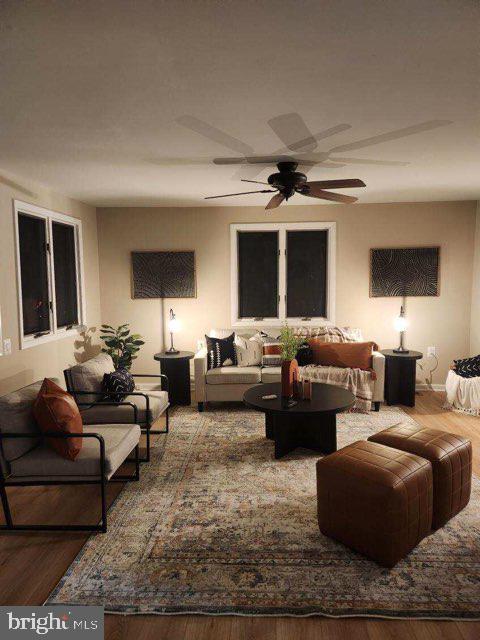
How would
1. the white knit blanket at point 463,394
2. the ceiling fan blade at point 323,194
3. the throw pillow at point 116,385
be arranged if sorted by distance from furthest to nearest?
1. the white knit blanket at point 463,394
2. the throw pillow at point 116,385
3. the ceiling fan blade at point 323,194

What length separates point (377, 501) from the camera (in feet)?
7.62

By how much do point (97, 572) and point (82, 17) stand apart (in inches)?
103

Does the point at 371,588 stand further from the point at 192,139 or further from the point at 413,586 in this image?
the point at 192,139

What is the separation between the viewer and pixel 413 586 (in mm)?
2203

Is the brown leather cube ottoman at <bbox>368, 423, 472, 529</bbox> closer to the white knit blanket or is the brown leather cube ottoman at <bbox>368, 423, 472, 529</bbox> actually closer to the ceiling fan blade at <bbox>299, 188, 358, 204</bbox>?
the ceiling fan blade at <bbox>299, 188, 358, 204</bbox>

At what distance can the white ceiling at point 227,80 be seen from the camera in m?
1.65

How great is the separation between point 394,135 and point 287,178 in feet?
3.00

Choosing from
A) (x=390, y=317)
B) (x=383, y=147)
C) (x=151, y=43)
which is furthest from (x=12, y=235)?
(x=390, y=317)

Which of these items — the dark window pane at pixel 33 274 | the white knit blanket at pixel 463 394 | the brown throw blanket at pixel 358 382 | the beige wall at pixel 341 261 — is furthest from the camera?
the beige wall at pixel 341 261

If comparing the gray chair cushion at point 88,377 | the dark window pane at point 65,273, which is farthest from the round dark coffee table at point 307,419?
the dark window pane at point 65,273

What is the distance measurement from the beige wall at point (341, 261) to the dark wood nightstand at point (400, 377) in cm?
73

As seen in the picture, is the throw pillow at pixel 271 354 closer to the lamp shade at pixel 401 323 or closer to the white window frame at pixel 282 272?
the white window frame at pixel 282 272

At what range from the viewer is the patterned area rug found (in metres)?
2.11

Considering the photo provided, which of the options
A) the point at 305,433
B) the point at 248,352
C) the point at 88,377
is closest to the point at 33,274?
the point at 88,377
